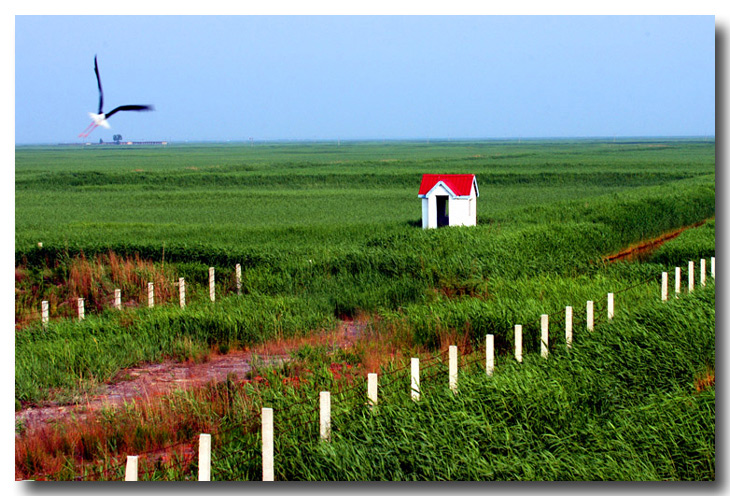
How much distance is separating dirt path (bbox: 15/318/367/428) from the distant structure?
37.0 feet

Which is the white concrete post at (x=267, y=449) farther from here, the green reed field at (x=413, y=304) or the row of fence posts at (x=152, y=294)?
the row of fence posts at (x=152, y=294)

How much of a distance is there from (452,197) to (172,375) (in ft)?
50.2

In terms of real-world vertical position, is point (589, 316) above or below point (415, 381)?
above

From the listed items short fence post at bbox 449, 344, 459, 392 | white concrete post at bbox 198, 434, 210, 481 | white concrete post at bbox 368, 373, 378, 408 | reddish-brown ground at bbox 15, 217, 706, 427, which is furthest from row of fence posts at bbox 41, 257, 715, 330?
white concrete post at bbox 198, 434, 210, 481

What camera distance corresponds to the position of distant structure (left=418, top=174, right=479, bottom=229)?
26547 mm

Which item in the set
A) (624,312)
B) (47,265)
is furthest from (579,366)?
(47,265)

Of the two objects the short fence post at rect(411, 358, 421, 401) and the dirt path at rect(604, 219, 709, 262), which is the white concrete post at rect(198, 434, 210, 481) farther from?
the dirt path at rect(604, 219, 709, 262)

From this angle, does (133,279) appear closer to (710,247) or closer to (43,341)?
(43,341)

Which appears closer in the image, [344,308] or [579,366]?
[579,366]

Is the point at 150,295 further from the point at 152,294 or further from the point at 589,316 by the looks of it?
the point at 589,316

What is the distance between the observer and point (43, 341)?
14.3m

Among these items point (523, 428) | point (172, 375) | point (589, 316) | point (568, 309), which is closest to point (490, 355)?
point (523, 428)

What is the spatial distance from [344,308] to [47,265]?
32.7 ft

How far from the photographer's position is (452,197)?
26578 millimetres
